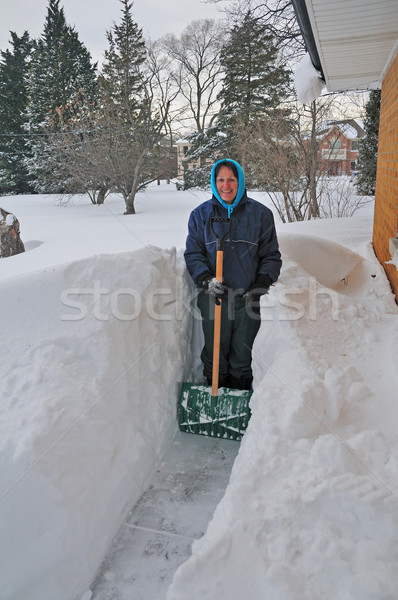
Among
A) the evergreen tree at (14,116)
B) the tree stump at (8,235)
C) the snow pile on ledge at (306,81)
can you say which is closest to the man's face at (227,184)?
the snow pile on ledge at (306,81)

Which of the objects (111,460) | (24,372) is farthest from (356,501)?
(24,372)

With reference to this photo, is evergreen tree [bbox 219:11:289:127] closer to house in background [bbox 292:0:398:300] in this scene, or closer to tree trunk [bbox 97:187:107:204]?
tree trunk [bbox 97:187:107:204]

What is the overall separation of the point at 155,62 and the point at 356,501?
77.1ft

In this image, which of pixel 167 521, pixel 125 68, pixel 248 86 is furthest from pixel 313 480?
pixel 248 86

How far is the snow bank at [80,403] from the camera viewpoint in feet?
6.29

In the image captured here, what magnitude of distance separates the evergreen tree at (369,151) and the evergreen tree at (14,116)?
702 inches

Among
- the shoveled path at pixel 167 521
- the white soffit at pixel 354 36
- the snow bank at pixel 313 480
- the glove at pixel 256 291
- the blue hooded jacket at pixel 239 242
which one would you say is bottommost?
the shoveled path at pixel 167 521

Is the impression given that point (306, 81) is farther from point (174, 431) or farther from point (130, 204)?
point (130, 204)

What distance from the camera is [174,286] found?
341cm

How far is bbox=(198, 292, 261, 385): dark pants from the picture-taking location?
10.6ft

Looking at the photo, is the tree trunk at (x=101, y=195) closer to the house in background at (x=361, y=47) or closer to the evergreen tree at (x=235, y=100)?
the evergreen tree at (x=235, y=100)

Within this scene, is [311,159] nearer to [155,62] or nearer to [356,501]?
[356,501]

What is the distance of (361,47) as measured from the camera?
395 cm

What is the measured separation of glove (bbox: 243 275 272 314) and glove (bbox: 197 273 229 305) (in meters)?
0.18
